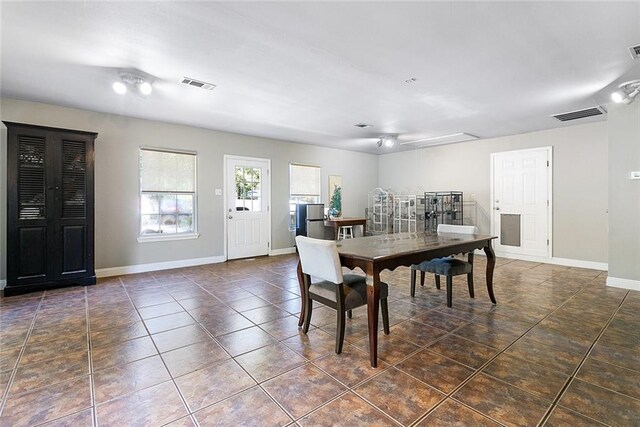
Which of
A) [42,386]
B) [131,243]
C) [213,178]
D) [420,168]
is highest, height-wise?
[420,168]

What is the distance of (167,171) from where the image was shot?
5215mm

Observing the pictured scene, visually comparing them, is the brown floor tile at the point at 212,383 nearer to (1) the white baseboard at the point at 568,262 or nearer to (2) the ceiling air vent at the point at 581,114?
(2) the ceiling air vent at the point at 581,114

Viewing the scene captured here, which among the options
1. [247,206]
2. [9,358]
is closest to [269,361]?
[9,358]

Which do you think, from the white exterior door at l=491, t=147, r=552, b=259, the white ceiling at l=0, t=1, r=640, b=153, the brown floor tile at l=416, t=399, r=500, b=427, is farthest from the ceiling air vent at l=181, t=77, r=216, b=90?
the white exterior door at l=491, t=147, r=552, b=259

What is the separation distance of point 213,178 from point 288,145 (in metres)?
1.89

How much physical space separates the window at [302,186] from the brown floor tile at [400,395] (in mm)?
5044

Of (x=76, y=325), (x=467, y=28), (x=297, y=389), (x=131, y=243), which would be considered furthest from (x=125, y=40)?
(x=131, y=243)

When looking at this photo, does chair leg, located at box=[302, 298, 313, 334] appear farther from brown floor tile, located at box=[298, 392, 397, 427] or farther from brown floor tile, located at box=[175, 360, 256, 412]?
brown floor tile, located at box=[298, 392, 397, 427]

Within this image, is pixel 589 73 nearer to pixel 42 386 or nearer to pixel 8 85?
pixel 42 386

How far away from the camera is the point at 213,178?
5688 mm

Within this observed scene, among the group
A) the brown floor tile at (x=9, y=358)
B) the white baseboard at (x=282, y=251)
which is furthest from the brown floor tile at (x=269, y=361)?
the white baseboard at (x=282, y=251)

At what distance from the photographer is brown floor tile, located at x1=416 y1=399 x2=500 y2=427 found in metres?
1.55

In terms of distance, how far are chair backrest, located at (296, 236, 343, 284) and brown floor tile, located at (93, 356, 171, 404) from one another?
1.25m

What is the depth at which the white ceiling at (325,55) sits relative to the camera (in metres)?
2.19
